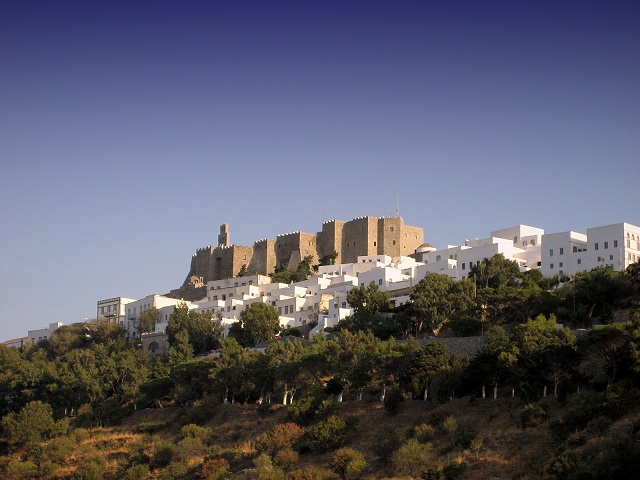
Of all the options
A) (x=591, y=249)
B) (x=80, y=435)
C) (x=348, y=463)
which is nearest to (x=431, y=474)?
(x=348, y=463)

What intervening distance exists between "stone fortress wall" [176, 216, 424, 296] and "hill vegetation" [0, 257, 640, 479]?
78.8 feet

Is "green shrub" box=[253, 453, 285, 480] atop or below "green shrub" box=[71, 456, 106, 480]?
atop

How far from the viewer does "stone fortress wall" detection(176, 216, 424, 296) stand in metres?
87.3

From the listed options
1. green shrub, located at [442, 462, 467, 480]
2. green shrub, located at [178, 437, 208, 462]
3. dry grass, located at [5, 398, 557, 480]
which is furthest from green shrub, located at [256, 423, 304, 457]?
green shrub, located at [442, 462, 467, 480]

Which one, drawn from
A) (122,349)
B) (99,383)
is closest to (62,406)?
(99,383)

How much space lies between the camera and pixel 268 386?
50.2 metres

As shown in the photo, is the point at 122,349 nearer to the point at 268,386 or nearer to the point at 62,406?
the point at 62,406

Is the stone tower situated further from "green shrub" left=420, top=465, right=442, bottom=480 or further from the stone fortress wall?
"green shrub" left=420, top=465, right=442, bottom=480

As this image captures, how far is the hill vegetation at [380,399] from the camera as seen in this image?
1431 inches

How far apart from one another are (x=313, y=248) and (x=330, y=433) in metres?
50.1

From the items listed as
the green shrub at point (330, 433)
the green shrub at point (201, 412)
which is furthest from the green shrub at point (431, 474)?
the green shrub at point (201, 412)

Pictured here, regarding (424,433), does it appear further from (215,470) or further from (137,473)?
(137,473)

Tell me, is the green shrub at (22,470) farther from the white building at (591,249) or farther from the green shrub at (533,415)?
the white building at (591,249)

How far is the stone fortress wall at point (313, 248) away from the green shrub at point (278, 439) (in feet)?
145
